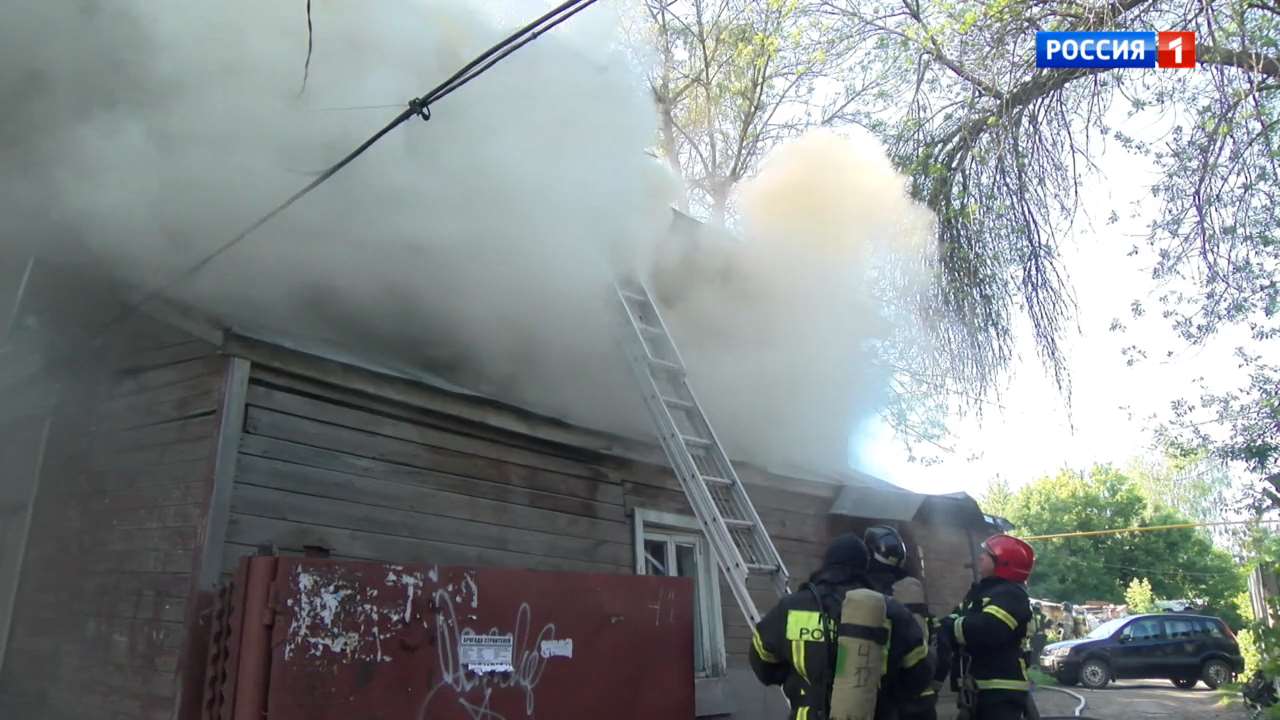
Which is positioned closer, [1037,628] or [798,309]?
[1037,628]

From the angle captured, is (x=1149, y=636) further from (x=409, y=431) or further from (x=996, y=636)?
(x=409, y=431)

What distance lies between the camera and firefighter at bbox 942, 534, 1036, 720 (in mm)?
4102

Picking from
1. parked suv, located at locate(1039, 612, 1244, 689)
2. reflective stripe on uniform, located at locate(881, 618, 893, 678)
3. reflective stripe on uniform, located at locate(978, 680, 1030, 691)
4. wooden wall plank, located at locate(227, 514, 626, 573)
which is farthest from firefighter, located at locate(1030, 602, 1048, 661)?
wooden wall plank, located at locate(227, 514, 626, 573)

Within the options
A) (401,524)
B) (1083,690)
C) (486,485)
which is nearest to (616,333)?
(486,485)

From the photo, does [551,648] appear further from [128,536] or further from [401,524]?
[128,536]

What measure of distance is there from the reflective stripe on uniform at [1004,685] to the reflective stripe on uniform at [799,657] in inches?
54.5

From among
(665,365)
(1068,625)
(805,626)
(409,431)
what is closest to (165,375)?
(409,431)

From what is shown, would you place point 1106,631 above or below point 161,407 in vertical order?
below

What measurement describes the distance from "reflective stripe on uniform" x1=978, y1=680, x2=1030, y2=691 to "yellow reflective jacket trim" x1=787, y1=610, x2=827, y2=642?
142cm

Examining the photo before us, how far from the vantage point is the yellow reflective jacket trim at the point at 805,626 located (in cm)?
323

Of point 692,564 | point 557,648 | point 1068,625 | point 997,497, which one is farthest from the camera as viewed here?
point 997,497

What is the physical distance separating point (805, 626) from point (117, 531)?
363cm

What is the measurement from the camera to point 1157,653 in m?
15.3

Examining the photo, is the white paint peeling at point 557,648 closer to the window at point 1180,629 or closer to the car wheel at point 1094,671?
the car wheel at point 1094,671
